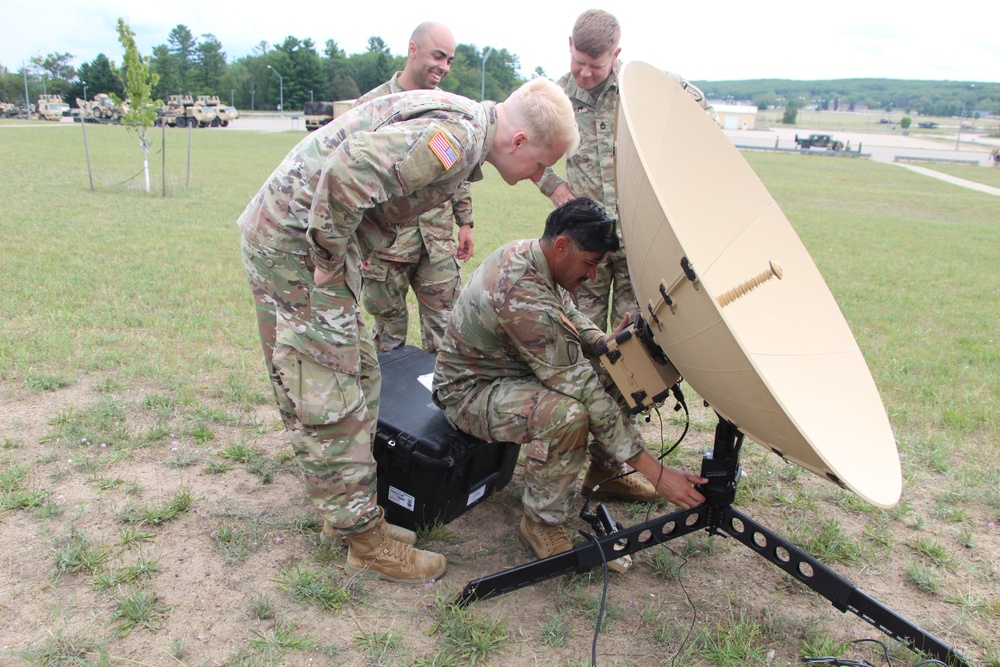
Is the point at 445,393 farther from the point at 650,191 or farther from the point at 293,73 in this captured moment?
the point at 293,73

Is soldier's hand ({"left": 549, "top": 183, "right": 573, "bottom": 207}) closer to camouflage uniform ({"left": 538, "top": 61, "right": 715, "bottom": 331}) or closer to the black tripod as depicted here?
camouflage uniform ({"left": 538, "top": 61, "right": 715, "bottom": 331})

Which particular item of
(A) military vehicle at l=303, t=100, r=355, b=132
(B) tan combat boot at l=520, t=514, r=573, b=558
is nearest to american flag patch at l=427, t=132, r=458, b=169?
(B) tan combat boot at l=520, t=514, r=573, b=558

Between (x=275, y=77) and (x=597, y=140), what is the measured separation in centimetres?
7760

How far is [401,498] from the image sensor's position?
3.14 metres

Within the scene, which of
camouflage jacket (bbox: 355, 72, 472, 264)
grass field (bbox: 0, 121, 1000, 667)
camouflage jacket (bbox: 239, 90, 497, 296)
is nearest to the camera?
camouflage jacket (bbox: 239, 90, 497, 296)

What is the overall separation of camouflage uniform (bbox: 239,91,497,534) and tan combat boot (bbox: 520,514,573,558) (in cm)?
68

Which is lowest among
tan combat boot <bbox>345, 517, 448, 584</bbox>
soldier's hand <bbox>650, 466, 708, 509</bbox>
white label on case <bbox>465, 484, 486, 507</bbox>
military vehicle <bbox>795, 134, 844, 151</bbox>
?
tan combat boot <bbox>345, 517, 448, 584</bbox>

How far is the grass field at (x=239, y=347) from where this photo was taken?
10.6 feet

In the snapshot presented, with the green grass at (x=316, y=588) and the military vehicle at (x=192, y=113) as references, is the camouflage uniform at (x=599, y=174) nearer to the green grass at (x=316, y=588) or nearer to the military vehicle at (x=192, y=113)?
the green grass at (x=316, y=588)

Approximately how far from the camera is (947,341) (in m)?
6.45

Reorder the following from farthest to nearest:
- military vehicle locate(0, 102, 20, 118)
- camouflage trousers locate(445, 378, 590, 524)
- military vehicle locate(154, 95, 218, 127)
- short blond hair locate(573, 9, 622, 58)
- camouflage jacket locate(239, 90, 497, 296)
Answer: military vehicle locate(0, 102, 20, 118) < military vehicle locate(154, 95, 218, 127) < short blond hair locate(573, 9, 622, 58) < camouflage trousers locate(445, 378, 590, 524) < camouflage jacket locate(239, 90, 497, 296)

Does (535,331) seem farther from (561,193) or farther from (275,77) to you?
(275,77)

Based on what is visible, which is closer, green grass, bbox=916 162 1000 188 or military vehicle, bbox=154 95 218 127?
green grass, bbox=916 162 1000 188

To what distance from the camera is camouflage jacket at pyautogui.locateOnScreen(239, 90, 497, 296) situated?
2.25m
